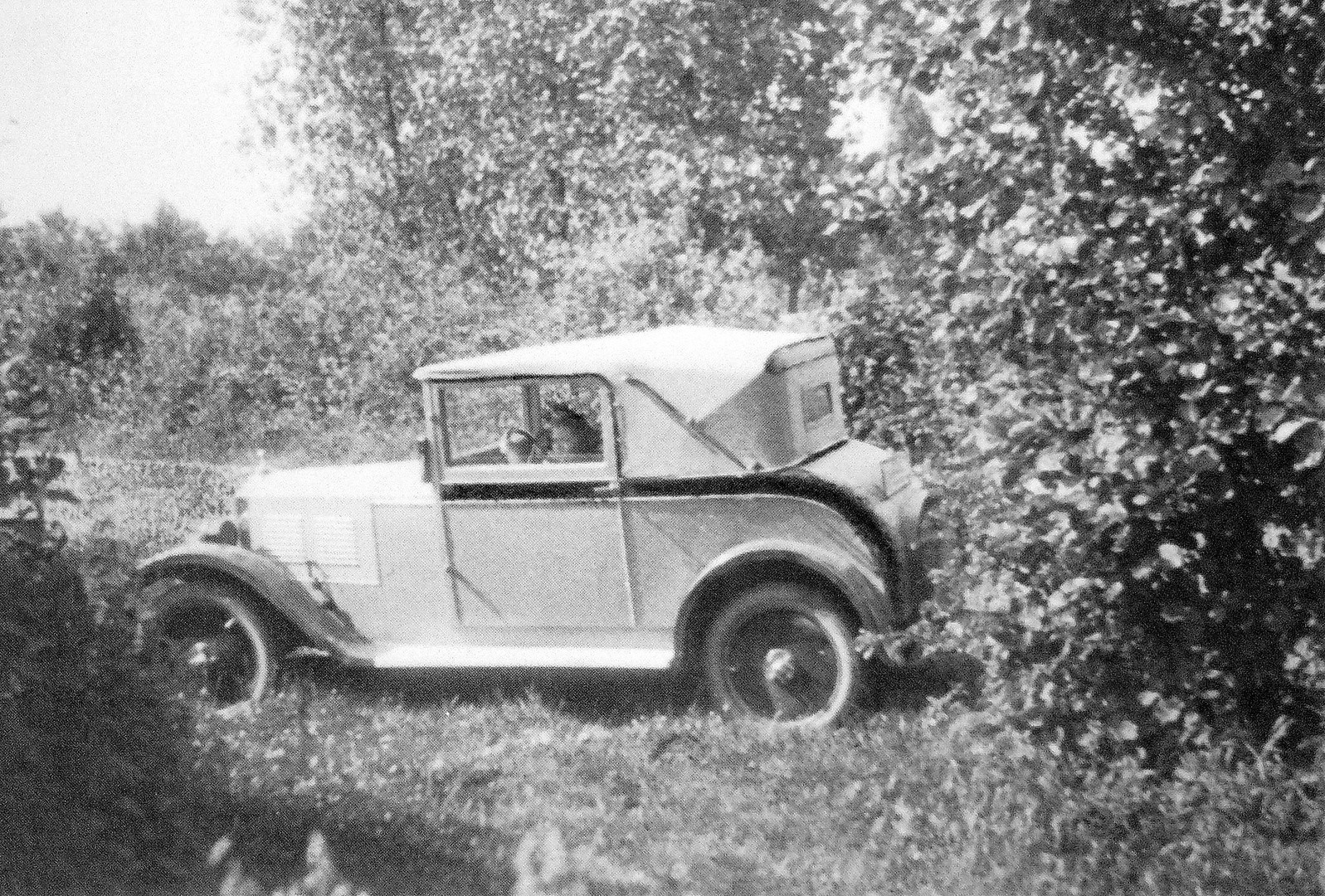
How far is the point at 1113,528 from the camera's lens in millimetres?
4199

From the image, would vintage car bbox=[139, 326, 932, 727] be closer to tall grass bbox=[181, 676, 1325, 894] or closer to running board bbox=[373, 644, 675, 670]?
running board bbox=[373, 644, 675, 670]

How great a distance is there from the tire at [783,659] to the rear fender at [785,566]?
3.2 inches

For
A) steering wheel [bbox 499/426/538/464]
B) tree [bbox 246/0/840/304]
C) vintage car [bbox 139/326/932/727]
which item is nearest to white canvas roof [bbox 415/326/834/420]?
vintage car [bbox 139/326/932/727]

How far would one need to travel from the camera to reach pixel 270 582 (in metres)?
6.51

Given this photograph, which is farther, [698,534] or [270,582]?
[270,582]

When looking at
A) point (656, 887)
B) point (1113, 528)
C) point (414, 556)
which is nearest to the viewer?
point (1113, 528)

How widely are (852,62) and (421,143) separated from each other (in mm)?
15250

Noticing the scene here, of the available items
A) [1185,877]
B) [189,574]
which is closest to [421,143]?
[189,574]

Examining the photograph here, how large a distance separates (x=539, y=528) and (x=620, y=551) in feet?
1.29

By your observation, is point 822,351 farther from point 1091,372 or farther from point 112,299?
point 112,299

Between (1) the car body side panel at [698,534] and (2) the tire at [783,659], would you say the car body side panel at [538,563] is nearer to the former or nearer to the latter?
(1) the car body side panel at [698,534]

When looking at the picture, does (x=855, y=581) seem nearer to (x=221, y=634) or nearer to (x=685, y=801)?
(x=685, y=801)

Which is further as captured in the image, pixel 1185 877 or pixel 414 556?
pixel 414 556

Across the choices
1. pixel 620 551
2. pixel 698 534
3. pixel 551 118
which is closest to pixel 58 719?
pixel 620 551
